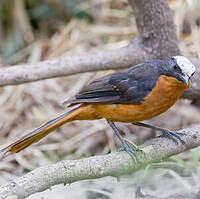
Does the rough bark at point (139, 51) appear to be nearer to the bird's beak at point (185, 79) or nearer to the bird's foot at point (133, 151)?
the bird's foot at point (133, 151)

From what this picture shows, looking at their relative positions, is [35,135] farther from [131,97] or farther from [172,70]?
[172,70]

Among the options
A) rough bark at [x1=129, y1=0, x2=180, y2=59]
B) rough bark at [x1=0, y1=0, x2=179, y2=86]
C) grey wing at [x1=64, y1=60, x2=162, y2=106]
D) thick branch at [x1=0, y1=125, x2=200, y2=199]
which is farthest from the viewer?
rough bark at [x1=129, y1=0, x2=180, y2=59]

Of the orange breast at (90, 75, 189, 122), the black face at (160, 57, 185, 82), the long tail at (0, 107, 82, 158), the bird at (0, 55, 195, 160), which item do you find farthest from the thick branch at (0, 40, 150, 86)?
the black face at (160, 57, 185, 82)

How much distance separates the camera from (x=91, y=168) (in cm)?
290

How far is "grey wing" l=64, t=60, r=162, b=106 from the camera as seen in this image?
3573 millimetres

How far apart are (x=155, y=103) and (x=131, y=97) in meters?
0.22

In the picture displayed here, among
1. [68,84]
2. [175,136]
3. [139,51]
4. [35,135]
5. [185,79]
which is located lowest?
[68,84]

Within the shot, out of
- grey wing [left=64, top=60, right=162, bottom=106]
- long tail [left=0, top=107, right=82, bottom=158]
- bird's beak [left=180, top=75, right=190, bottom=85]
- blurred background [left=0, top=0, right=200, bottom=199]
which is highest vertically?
bird's beak [left=180, top=75, right=190, bottom=85]

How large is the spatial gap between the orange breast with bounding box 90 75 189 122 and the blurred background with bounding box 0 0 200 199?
43 cm

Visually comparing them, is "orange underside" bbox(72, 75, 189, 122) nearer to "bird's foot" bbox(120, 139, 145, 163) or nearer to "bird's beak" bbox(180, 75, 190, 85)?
"bird's beak" bbox(180, 75, 190, 85)

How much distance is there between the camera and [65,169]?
281 cm

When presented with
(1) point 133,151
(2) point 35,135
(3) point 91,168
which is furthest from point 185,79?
(2) point 35,135

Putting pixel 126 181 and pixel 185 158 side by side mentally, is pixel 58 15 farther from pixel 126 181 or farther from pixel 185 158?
pixel 126 181

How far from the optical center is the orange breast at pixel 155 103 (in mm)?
3428
